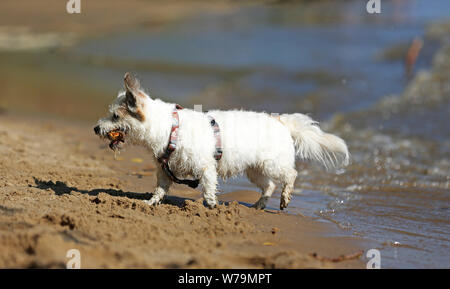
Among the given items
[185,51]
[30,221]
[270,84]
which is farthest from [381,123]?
[185,51]

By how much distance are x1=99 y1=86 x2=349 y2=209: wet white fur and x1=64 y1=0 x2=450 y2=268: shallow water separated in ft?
2.31

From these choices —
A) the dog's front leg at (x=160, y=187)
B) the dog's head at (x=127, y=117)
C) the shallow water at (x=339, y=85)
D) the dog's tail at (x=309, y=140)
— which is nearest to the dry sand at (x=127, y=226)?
the dog's front leg at (x=160, y=187)

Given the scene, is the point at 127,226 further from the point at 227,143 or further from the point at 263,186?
the point at 263,186

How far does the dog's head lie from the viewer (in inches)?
216

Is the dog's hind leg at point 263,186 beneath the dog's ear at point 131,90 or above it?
beneath

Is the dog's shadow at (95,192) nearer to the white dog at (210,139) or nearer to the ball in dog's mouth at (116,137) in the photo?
the white dog at (210,139)

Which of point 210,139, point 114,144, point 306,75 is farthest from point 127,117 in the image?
point 306,75

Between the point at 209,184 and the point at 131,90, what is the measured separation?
1.30 meters

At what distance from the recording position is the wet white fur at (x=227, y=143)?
223 inches

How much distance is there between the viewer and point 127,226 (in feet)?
16.1

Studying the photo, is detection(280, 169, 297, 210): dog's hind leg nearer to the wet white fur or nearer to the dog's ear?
the wet white fur

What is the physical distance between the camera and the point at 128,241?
4570 mm

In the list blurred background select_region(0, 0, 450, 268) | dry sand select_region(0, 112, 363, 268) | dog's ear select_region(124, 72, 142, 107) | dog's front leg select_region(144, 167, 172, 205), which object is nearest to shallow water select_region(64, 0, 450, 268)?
blurred background select_region(0, 0, 450, 268)
